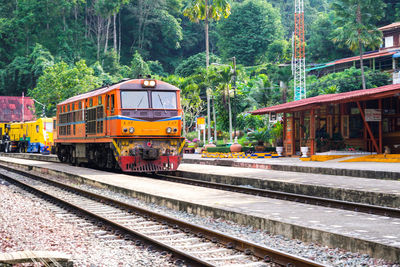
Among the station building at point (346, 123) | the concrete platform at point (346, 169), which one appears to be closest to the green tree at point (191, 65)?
the station building at point (346, 123)

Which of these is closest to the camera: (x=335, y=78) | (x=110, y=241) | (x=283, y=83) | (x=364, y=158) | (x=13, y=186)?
(x=110, y=241)

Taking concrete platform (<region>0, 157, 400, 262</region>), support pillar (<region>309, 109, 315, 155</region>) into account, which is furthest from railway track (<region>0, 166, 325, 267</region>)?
support pillar (<region>309, 109, 315, 155</region>)

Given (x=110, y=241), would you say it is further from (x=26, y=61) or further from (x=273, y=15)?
(x=273, y=15)

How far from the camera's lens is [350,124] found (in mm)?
25391

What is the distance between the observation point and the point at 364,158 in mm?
23156

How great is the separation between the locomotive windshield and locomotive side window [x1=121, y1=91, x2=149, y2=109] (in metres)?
0.30

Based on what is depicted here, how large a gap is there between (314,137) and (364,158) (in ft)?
10.6

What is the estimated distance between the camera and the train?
139ft

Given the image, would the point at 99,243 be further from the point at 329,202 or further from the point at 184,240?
the point at 329,202

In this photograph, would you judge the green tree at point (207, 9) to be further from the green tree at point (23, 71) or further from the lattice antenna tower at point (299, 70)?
the green tree at point (23, 71)

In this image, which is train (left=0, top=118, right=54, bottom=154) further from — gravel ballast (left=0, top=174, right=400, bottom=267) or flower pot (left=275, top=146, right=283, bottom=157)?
gravel ballast (left=0, top=174, right=400, bottom=267)

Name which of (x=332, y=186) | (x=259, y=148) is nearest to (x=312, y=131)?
(x=259, y=148)

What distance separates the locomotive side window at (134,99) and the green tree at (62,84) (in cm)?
3431

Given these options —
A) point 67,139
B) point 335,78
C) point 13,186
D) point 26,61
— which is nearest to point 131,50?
point 26,61
